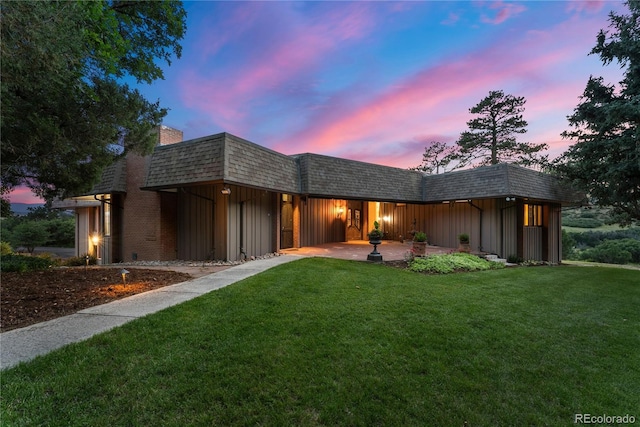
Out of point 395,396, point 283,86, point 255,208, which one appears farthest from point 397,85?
point 395,396

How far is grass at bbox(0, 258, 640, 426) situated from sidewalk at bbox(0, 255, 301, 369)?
310 mm

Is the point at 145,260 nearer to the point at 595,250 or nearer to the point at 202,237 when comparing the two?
the point at 202,237

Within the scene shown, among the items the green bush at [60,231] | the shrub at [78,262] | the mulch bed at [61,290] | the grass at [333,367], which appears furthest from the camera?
the green bush at [60,231]

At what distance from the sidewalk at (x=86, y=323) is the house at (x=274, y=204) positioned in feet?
11.8

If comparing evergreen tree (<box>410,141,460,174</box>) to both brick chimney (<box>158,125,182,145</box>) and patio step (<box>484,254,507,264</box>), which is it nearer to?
patio step (<box>484,254,507,264</box>)

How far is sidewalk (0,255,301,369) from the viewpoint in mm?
2896

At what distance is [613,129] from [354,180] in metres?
8.85

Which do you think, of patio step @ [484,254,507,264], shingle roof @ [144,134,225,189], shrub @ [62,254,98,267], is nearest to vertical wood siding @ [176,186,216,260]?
shingle roof @ [144,134,225,189]

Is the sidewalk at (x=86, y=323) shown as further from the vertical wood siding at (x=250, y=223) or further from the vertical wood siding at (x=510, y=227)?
the vertical wood siding at (x=510, y=227)

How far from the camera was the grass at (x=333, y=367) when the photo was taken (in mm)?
2133

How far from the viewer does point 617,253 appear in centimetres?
2192

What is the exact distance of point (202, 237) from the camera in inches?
378

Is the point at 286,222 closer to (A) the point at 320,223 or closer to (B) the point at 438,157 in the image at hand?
(A) the point at 320,223

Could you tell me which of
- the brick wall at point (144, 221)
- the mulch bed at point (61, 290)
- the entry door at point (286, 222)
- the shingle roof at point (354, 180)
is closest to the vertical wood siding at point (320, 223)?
the entry door at point (286, 222)
